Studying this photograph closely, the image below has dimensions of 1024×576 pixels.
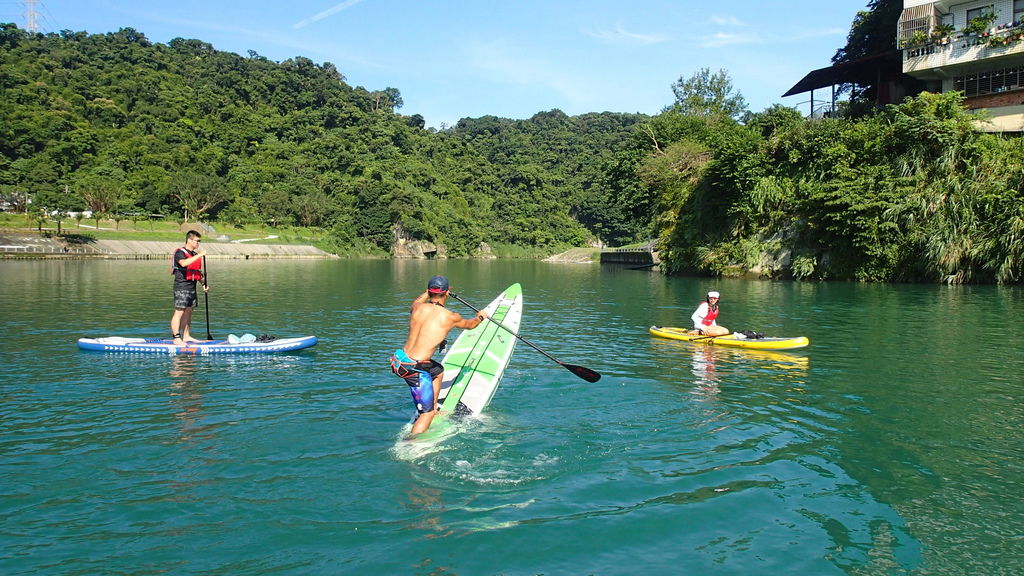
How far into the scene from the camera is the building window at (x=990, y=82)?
1540 inches

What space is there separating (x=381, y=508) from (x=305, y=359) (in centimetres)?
890

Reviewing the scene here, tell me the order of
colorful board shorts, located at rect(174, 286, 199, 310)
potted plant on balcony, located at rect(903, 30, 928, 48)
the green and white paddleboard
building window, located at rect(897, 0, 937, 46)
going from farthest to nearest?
1. building window, located at rect(897, 0, 937, 46)
2. potted plant on balcony, located at rect(903, 30, 928, 48)
3. colorful board shorts, located at rect(174, 286, 199, 310)
4. the green and white paddleboard

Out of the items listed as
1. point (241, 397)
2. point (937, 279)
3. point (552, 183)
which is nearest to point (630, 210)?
point (937, 279)

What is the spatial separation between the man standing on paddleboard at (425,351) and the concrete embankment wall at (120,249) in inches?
2636

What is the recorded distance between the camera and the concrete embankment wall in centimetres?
6331

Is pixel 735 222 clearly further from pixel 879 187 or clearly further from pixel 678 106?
pixel 678 106

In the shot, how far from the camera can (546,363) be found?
48.1 ft

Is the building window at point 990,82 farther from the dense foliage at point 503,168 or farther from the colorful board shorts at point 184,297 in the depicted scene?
the colorful board shorts at point 184,297

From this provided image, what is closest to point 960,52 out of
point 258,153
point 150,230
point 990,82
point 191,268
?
point 990,82

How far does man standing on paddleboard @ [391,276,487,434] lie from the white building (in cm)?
4042

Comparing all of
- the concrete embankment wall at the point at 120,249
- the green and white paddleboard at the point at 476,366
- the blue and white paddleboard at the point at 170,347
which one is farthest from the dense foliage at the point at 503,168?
the blue and white paddleboard at the point at 170,347

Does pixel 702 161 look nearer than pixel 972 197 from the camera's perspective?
No

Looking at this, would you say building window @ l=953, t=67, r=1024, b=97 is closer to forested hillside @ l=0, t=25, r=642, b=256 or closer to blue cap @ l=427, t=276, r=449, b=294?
blue cap @ l=427, t=276, r=449, b=294

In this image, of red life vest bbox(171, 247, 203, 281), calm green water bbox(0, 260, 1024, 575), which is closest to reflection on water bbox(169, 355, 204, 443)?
calm green water bbox(0, 260, 1024, 575)
